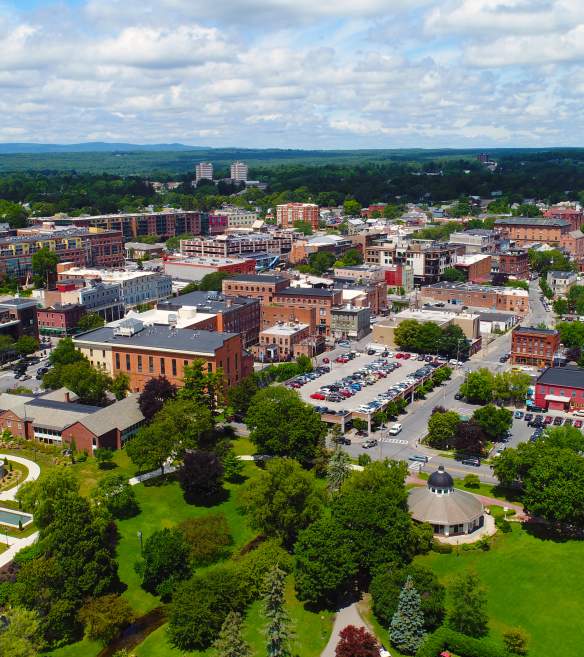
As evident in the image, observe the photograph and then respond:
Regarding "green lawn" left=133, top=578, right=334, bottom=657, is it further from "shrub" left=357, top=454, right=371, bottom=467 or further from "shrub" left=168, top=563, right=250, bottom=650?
"shrub" left=357, top=454, right=371, bottom=467

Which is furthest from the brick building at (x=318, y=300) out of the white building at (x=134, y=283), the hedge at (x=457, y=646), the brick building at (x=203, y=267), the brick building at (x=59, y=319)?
the hedge at (x=457, y=646)

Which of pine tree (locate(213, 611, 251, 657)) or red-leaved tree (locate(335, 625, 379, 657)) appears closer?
pine tree (locate(213, 611, 251, 657))

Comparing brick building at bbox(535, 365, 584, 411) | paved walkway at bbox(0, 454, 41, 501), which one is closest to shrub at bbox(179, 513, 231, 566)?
paved walkway at bbox(0, 454, 41, 501)

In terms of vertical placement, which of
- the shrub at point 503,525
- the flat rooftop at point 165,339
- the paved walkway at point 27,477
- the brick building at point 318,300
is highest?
the flat rooftop at point 165,339

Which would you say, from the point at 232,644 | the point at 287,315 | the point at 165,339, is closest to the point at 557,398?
the point at 287,315

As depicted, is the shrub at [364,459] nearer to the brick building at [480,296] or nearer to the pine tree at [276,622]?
the pine tree at [276,622]

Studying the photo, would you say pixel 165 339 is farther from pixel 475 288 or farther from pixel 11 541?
pixel 475 288
